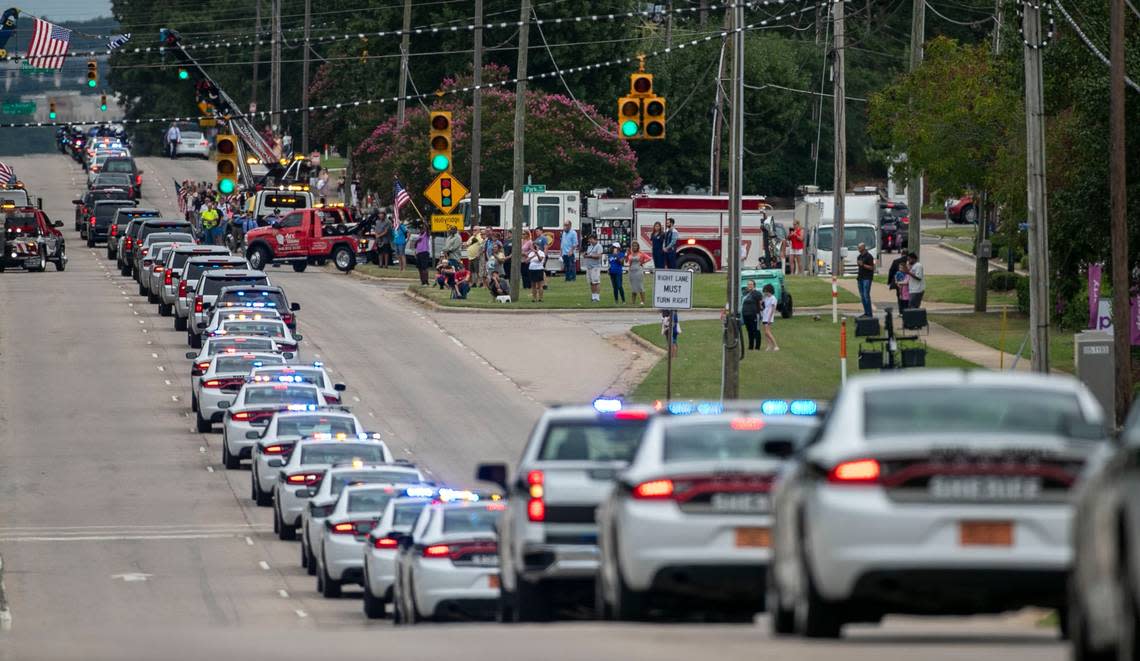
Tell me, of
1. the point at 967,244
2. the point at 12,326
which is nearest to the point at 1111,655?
the point at 12,326

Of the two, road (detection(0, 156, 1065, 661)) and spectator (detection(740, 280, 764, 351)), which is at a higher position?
spectator (detection(740, 280, 764, 351))

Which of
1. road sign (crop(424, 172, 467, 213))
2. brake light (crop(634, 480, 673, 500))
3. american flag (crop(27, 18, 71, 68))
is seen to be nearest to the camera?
brake light (crop(634, 480, 673, 500))

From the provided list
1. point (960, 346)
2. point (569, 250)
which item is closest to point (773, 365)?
point (960, 346)

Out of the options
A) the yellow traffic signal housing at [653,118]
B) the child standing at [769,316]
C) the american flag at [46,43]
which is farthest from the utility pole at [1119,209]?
the american flag at [46,43]

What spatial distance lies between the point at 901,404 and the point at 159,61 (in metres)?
130

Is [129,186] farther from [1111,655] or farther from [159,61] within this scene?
[1111,655]

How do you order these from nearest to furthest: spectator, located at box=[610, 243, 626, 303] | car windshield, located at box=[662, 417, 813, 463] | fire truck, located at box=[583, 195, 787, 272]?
1. car windshield, located at box=[662, 417, 813, 463]
2. spectator, located at box=[610, 243, 626, 303]
3. fire truck, located at box=[583, 195, 787, 272]

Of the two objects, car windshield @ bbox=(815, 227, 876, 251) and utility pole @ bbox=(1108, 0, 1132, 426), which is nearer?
utility pole @ bbox=(1108, 0, 1132, 426)

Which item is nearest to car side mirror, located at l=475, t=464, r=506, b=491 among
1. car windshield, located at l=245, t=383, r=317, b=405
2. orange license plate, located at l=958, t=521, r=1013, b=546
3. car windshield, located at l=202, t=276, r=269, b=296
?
orange license plate, located at l=958, t=521, r=1013, b=546

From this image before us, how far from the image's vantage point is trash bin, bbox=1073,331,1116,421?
32344mm

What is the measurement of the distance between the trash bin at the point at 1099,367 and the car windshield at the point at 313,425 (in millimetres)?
10450

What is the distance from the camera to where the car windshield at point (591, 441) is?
15734 mm

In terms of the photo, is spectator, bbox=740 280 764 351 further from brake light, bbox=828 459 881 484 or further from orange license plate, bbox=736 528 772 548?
brake light, bbox=828 459 881 484

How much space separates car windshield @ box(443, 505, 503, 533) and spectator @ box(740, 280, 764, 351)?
71.4 ft
